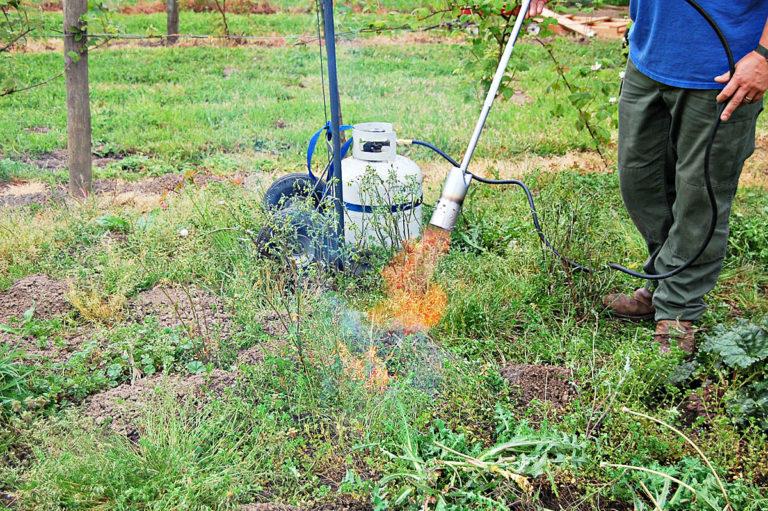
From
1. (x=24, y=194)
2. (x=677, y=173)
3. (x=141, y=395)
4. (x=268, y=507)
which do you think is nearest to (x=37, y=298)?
(x=141, y=395)

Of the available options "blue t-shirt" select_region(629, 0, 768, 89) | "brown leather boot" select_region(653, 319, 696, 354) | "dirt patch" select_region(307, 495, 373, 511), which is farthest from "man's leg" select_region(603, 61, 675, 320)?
"dirt patch" select_region(307, 495, 373, 511)

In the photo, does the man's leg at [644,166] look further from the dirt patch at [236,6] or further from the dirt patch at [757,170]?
the dirt patch at [236,6]

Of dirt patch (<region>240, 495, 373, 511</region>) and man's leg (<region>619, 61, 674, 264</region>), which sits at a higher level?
man's leg (<region>619, 61, 674, 264</region>)

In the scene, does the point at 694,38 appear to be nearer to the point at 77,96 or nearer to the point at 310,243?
the point at 310,243

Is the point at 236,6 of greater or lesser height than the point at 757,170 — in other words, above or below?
above

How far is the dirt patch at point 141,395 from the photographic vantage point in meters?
2.49

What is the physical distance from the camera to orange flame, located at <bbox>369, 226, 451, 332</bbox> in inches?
121

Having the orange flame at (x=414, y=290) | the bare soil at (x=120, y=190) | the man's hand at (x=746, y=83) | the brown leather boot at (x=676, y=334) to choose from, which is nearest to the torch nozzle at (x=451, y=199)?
the orange flame at (x=414, y=290)

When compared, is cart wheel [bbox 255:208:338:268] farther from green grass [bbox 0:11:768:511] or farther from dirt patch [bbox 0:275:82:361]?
dirt patch [bbox 0:275:82:361]

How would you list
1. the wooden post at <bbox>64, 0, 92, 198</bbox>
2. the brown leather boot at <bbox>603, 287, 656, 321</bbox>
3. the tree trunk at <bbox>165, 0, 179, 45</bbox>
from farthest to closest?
the tree trunk at <bbox>165, 0, 179, 45</bbox>
the wooden post at <bbox>64, 0, 92, 198</bbox>
the brown leather boot at <bbox>603, 287, 656, 321</bbox>

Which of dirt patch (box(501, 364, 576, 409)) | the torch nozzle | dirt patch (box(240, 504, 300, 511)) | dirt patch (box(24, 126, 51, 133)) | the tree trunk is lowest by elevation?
dirt patch (box(240, 504, 300, 511))

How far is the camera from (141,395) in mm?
2615

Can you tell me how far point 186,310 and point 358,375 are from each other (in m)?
1.13

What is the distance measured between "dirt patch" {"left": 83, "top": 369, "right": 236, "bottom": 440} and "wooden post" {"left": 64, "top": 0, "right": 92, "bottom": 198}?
8.23 feet
